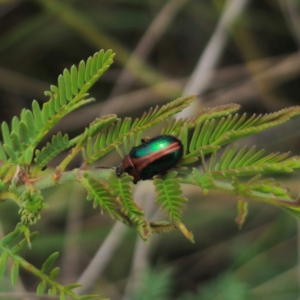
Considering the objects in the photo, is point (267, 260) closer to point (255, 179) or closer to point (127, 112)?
point (127, 112)

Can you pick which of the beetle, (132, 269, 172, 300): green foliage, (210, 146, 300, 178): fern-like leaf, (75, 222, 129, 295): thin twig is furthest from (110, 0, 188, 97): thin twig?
(210, 146, 300, 178): fern-like leaf

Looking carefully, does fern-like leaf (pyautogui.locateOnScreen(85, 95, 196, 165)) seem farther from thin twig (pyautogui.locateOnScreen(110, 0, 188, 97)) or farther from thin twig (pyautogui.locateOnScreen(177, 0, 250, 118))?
thin twig (pyautogui.locateOnScreen(110, 0, 188, 97))

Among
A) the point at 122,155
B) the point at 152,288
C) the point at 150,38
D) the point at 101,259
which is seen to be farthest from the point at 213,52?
the point at 122,155

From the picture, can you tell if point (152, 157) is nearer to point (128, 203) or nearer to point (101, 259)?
point (128, 203)

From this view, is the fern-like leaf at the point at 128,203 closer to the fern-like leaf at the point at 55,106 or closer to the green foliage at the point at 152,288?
the fern-like leaf at the point at 55,106

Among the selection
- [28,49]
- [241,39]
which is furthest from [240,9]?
[28,49]

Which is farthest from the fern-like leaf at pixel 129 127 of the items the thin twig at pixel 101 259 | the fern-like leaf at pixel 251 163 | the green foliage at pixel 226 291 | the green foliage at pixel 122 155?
the thin twig at pixel 101 259
